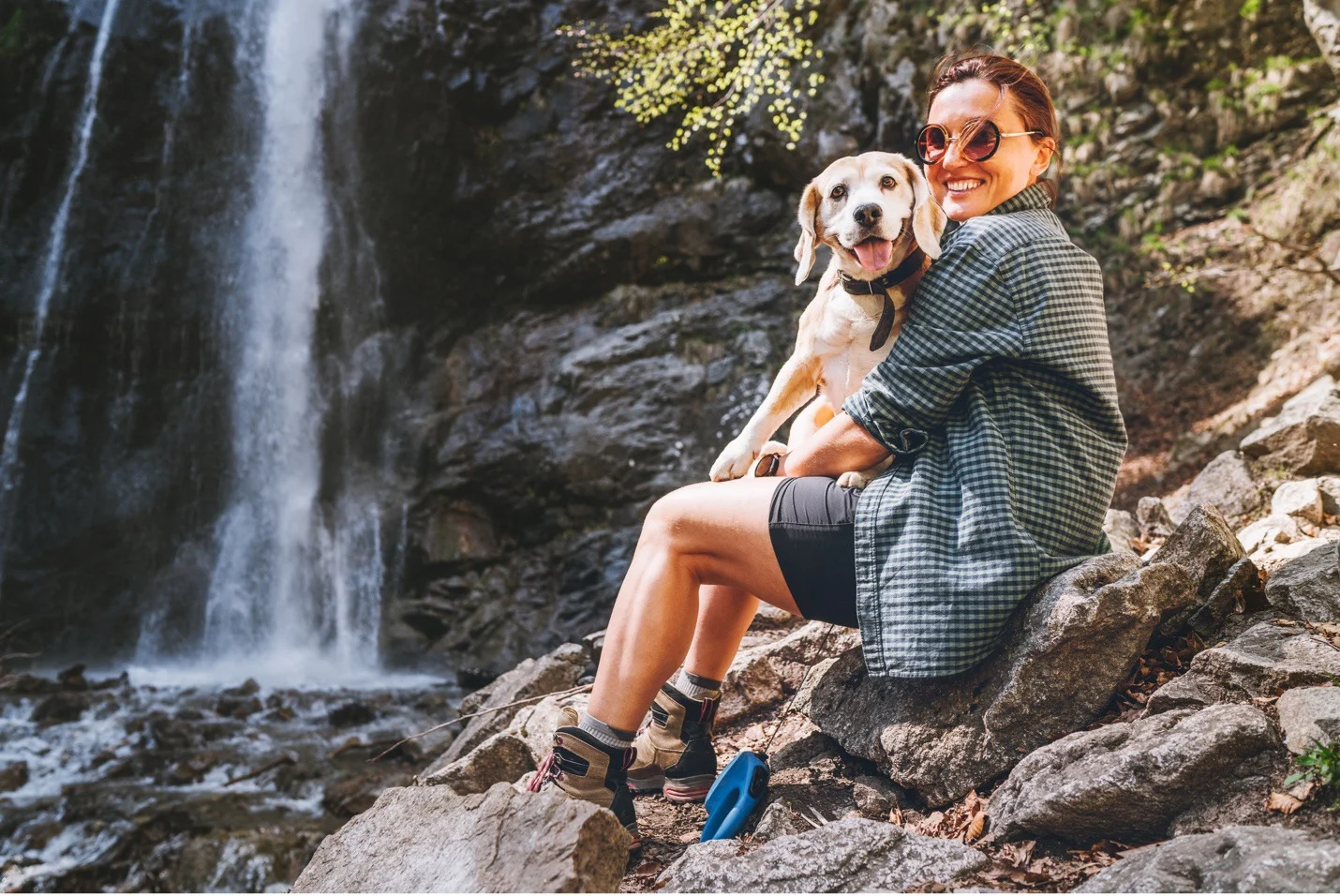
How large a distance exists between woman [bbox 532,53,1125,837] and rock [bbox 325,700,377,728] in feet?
18.5

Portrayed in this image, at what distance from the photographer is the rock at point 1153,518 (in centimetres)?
419

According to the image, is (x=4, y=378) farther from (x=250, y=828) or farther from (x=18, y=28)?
(x=250, y=828)

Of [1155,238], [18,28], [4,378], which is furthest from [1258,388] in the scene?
[18,28]

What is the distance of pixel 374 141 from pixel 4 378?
5.53m

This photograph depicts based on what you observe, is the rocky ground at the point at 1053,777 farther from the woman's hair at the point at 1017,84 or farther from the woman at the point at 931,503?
the woman's hair at the point at 1017,84

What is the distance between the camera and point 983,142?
2373 mm

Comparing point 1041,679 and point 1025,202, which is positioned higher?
point 1025,202

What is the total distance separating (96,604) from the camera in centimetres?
1052

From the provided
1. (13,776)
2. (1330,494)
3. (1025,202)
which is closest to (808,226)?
(1025,202)

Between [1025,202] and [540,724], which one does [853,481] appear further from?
[540,724]

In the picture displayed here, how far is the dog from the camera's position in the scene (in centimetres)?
234

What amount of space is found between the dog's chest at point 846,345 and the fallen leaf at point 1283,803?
1326 millimetres

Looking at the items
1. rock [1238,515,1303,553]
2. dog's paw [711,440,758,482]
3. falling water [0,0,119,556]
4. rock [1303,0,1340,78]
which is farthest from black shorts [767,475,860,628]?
falling water [0,0,119,556]

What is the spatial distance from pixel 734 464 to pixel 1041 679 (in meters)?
0.98
